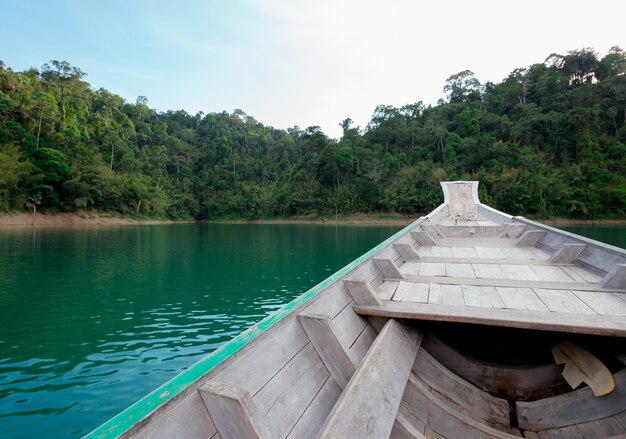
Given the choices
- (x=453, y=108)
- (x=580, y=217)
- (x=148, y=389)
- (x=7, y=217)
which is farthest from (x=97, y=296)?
(x=453, y=108)

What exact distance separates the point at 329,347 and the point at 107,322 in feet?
19.0

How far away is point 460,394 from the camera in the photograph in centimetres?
201

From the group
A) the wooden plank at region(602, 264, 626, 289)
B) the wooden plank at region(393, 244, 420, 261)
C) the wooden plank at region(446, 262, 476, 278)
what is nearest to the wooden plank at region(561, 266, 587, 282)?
the wooden plank at region(602, 264, 626, 289)

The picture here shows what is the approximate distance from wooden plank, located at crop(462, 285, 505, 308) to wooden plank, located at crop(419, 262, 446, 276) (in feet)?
1.83

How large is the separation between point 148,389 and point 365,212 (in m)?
42.8

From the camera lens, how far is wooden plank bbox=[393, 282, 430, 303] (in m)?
2.46

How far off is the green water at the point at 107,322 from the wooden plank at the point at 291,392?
2714 millimetres

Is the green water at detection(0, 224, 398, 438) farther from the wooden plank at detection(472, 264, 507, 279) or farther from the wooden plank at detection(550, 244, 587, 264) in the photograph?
the wooden plank at detection(550, 244, 587, 264)

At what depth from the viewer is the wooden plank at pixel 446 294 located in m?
2.37

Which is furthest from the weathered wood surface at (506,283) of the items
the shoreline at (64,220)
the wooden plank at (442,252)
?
the shoreline at (64,220)

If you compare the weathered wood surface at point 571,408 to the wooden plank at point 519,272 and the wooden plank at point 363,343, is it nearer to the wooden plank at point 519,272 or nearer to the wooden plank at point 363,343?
the wooden plank at point 363,343

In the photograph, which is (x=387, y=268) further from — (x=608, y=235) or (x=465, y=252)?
(x=608, y=235)

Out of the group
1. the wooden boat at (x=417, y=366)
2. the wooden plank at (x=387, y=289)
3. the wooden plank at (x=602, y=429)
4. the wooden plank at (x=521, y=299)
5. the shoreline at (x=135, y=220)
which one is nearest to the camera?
the wooden boat at (x=417, y=366)

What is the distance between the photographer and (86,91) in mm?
57531
